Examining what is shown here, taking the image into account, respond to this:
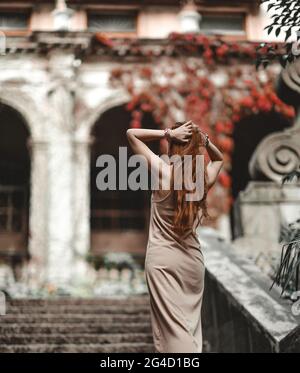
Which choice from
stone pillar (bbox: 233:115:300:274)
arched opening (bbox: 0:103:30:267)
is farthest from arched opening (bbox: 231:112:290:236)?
stone pillar (bbox: 233:115:300:274)

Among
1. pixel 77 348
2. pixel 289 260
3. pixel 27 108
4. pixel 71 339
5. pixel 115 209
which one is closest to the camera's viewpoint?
pixel 289 260

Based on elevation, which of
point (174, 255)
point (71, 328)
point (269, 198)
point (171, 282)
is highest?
point (269, 198)

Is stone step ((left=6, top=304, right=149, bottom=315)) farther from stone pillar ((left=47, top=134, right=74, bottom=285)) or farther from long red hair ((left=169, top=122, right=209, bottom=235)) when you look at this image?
stone pillar ((left=47, top=134, right=74, bottom=285))

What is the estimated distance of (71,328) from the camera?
22.7ft

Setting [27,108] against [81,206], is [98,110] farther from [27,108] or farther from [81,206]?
[81,206]

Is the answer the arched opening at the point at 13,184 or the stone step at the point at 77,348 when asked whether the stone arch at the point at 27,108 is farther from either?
the stone step at the point at 77,348

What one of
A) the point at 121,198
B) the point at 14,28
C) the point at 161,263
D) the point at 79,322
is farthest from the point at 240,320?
the point at 14,28

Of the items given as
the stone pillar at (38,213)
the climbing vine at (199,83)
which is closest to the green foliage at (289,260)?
the stone pillar at (38,213)

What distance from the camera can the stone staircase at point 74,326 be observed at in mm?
6387

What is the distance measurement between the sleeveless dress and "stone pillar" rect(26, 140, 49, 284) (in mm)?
9166

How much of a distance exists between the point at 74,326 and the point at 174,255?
3534 mm

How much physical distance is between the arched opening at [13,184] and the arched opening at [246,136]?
5.30m

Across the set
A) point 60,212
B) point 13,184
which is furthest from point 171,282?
point 13,184

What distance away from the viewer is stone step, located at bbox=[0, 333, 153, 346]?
6.56m
